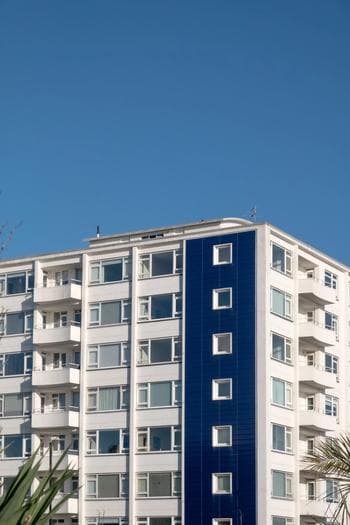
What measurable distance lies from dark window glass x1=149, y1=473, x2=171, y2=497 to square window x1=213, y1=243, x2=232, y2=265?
13.7 metres

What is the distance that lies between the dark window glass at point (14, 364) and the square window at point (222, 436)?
51.2 feet

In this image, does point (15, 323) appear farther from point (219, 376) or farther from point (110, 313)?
point (219, 376)

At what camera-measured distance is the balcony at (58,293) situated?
82.9 meters

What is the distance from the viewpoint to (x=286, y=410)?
257 feet

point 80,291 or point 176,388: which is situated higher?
point 80,291

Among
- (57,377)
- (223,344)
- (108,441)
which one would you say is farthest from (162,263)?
(108,441)

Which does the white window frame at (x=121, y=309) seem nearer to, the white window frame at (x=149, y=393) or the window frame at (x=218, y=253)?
the white window frame at (x=149, y=393)

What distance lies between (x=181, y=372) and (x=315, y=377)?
9.06m

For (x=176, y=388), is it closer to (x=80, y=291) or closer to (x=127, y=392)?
(x=127, y=392)

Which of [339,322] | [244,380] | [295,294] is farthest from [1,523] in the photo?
[339,322]

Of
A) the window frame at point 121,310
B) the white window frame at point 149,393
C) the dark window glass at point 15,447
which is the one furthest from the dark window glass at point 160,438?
the dark window glass at point 15,447

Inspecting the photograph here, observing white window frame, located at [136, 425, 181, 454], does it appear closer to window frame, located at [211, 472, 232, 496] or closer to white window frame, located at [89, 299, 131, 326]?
window frame, located at [211, 472, 232, 496]

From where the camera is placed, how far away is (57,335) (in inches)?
3258

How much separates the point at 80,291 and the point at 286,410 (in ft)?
52.6
